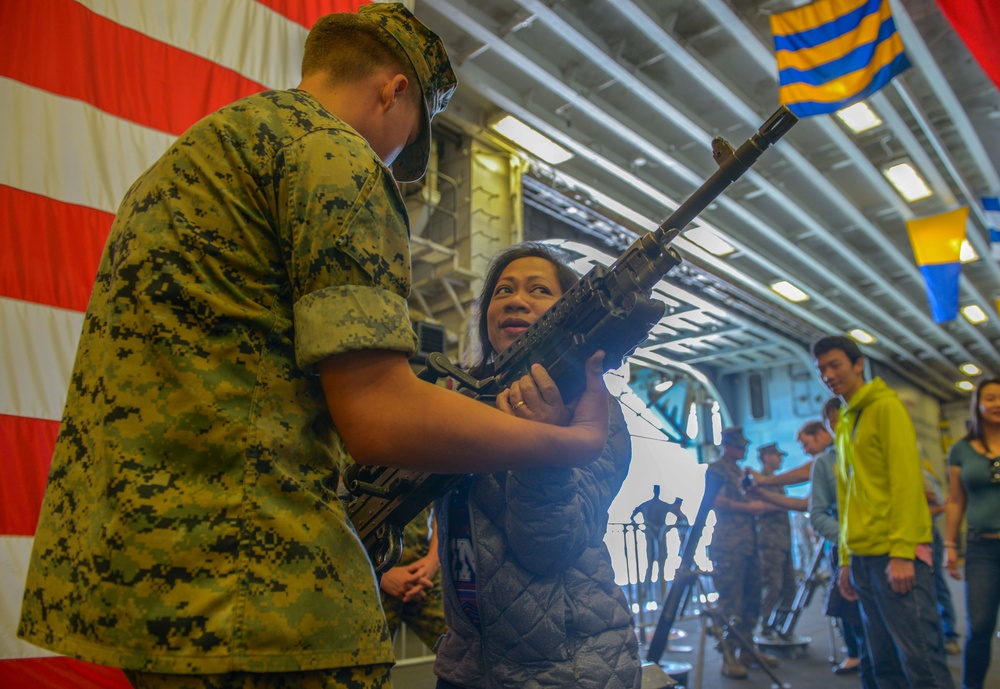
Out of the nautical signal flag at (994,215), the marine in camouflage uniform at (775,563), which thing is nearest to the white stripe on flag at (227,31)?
the marine in camouflage uniform at (775,563)

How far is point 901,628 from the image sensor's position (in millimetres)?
2734

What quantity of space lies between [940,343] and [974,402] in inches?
560

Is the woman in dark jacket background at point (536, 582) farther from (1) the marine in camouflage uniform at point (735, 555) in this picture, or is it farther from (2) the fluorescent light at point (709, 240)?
(2) the fluorescent light at point (709, 240)

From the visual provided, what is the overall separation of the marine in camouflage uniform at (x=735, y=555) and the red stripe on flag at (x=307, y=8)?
3.97 metres

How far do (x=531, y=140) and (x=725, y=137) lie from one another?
2.37m

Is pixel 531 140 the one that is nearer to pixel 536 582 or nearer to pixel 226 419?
pixel 536 582

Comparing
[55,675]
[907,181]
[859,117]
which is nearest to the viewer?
[55,675]

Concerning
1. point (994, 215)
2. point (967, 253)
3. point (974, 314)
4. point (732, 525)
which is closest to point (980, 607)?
point (732, 525)

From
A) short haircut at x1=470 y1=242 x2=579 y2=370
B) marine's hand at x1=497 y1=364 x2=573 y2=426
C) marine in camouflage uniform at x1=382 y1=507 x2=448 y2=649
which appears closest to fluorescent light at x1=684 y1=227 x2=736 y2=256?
marine in camouflage uniform at x1=382 y1=507 x2=448 y2=649

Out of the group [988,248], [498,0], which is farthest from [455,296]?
[988,248]

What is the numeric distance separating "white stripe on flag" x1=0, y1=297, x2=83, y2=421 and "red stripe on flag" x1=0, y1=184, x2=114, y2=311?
49 millimetres

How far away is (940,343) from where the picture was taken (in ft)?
51.0

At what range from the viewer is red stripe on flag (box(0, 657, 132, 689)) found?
2170 mm

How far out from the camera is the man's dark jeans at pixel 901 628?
8.71 ft
